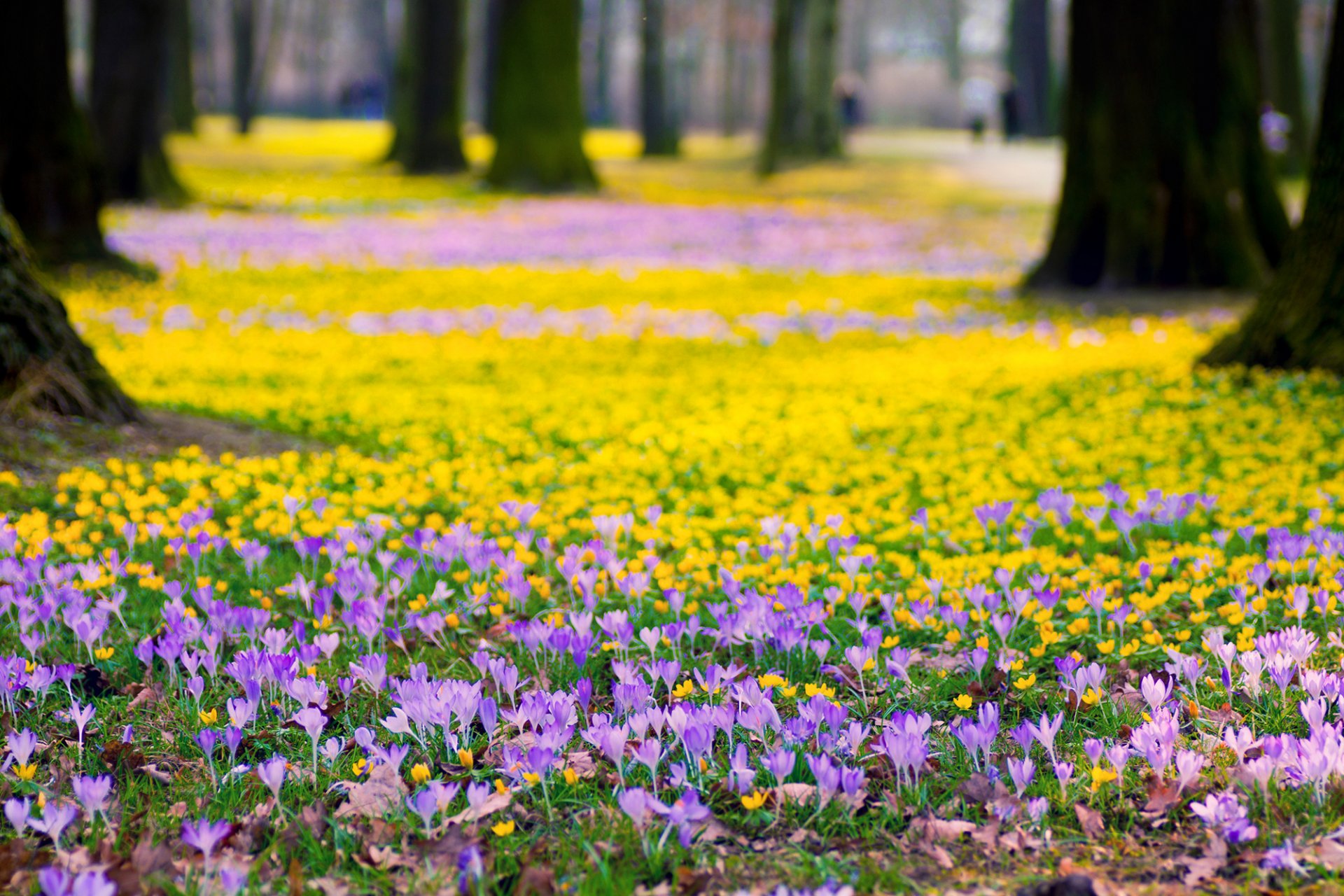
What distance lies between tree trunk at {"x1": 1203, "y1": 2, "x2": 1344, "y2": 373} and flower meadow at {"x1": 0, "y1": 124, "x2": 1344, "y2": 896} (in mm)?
249

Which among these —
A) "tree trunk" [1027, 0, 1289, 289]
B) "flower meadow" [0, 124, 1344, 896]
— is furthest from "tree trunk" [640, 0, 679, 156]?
"flower meadow" [0, 124, 1344, 896]

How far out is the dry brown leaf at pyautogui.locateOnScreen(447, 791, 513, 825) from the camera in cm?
256

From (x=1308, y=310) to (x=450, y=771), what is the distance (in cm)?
624

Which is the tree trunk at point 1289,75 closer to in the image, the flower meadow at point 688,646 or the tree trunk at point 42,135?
the flower meadow at point 688,646

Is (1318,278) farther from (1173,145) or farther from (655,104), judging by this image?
(655,104)

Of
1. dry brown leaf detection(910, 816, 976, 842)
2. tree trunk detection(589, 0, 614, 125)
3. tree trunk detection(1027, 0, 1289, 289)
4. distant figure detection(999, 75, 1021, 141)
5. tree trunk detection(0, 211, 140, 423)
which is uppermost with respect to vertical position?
tree trunk detection(589, 0, 614, 125)

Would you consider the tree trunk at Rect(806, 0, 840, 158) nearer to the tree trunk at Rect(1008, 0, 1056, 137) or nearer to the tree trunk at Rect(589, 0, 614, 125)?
the tree trunk at Rect(1008, 0, 1056, 137)

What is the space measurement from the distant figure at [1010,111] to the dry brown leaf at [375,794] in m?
45.9

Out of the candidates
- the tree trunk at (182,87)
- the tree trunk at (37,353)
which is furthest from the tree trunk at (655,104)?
the tree trunk at (37,353)

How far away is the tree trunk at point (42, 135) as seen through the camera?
11.7 metres

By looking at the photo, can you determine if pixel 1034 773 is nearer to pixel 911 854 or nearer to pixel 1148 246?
pixel 911 854

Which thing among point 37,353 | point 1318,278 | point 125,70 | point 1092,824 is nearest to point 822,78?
point 125,70

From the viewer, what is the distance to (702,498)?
544 cm

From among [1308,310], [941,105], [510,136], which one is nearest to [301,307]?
[1308,310]
